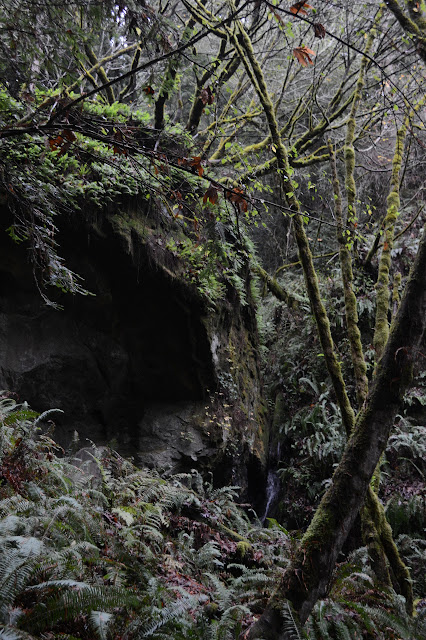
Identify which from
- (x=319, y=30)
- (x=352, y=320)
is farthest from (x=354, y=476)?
(x=319, y=30)

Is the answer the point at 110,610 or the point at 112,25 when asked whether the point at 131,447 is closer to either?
the point at 110,610

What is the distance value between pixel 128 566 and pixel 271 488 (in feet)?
18.3

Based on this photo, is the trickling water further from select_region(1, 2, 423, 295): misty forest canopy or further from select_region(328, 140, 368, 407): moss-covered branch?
select_region(1, 2, 423, 295): misty forest canopy

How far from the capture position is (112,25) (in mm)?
3596

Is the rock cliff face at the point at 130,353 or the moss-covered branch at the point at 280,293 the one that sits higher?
the moss-covered branch at the point at 280,293

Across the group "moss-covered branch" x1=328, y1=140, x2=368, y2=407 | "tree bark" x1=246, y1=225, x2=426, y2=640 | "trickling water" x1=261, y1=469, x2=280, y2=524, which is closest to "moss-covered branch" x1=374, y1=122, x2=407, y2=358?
"moss-covered branch" x1=328, y1=140, x2=368, y2=407

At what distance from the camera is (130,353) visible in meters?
7.03

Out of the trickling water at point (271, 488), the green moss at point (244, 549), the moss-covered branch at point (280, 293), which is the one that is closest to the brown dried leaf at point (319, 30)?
the green moss at point (244, 549)

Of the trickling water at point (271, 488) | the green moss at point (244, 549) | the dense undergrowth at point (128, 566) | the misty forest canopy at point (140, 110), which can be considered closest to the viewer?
the dense undergrowth at point (128, 566)

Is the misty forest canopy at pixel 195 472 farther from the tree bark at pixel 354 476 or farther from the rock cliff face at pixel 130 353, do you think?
the rock cliff face at pixel 130 353

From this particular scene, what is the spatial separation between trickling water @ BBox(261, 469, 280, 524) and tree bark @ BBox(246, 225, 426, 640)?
6.06 meters

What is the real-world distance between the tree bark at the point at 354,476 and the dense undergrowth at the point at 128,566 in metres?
0.15

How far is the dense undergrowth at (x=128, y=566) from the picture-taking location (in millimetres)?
2232

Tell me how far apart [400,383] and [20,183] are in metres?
3.33
